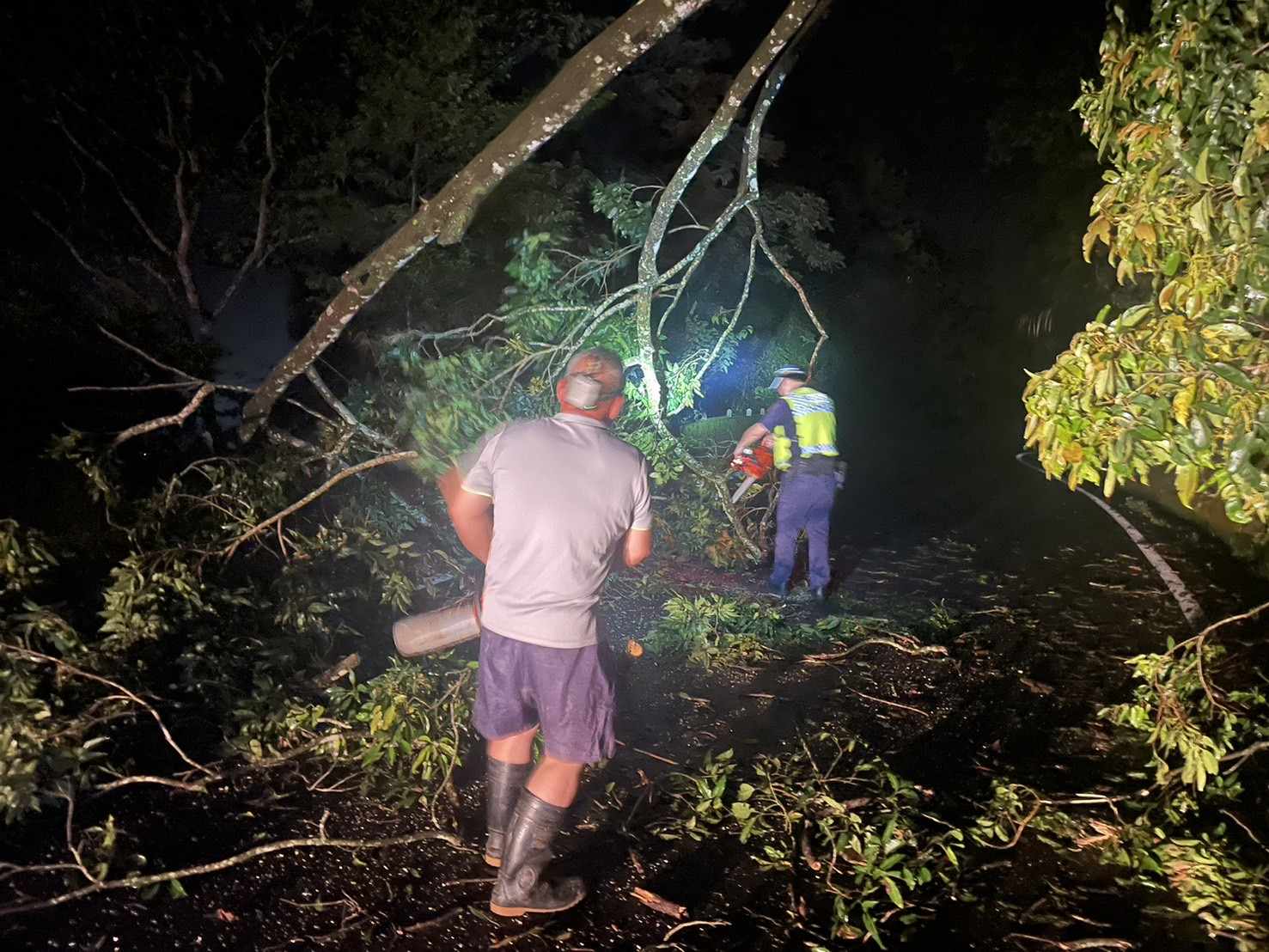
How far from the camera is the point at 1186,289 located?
7.77 ft

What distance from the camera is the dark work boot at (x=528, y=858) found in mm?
2711

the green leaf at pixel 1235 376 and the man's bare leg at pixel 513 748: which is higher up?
the green leaf at pixel 1235 376

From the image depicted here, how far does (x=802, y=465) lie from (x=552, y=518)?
12.9 ft

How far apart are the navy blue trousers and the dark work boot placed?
4.01 metres

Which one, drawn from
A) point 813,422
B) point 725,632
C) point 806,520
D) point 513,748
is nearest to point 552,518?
point 513,748

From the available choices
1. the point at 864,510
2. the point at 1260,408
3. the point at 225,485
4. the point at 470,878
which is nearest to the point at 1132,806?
the point at 1260,408

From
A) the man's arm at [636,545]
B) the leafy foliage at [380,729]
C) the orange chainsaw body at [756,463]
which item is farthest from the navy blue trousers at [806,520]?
the man's arm at [636,545]

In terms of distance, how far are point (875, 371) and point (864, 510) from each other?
48.7 ft

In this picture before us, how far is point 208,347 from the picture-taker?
501cm

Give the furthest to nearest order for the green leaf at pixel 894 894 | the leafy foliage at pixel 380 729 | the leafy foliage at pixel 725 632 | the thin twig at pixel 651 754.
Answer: the leafy foliage at pixel 725 632 < the thin twig at pixel 651 754 < the leafy foliage at pixel 380 729 < the green leaf at pixel 894 894

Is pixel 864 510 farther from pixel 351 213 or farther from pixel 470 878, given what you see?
pixel 470 878

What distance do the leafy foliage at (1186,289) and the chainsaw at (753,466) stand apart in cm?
453

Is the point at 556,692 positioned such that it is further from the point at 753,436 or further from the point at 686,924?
the point at 753,436

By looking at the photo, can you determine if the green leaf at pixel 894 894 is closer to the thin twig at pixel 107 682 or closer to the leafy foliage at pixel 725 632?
the leafy foliage at pixel 725 632
